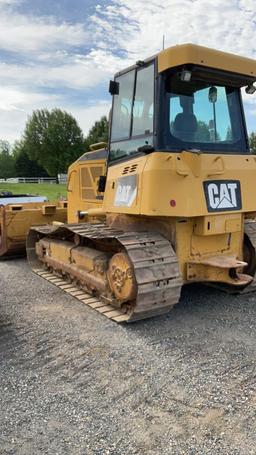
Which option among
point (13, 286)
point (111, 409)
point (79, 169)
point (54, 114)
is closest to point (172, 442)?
point (111, 409)

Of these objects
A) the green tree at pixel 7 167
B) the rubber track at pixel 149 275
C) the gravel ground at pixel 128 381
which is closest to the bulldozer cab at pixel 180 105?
the rubber track at pixel 149 275

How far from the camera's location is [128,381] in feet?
11.1

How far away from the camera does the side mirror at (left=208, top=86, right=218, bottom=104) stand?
494 cm

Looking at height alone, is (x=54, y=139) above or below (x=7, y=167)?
above

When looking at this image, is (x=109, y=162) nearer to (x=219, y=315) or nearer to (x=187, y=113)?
(x=187, y=113)

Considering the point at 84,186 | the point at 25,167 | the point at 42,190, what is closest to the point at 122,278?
the point at 84,186

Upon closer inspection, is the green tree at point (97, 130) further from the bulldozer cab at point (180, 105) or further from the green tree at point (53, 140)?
the bulldozer cab at point (180, 105)

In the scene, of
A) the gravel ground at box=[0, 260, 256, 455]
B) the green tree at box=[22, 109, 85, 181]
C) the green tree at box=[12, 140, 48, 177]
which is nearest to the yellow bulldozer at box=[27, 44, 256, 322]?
the gravel ground at box=[0, 260, 256, 455]

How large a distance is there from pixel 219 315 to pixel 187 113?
2352mm

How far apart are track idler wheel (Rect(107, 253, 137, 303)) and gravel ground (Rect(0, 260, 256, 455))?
0.35 metres

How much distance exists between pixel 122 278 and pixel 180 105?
204 cm

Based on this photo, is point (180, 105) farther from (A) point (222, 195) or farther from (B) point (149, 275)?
(B) point (149, 275)

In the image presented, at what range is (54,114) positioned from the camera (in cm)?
5684

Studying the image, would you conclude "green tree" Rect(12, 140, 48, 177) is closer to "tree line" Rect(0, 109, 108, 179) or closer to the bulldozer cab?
"tree line" Rect(0, 109, 108, 179)
